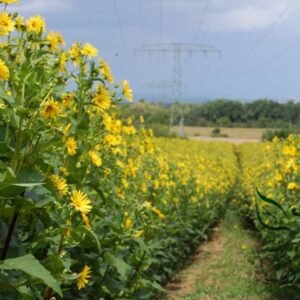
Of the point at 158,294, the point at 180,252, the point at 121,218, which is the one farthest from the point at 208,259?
the point at 121,218

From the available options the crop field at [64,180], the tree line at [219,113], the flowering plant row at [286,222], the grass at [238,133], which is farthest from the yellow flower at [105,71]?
the grass at [238,133]

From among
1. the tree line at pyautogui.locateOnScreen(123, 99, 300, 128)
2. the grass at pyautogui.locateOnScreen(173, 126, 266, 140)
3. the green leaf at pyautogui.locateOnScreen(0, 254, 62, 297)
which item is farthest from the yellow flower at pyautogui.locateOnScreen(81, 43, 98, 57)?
the grass at pyautogui.locateOnScreen(173, 126, 266, 140)

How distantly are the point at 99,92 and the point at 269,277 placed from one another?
4.37 metres

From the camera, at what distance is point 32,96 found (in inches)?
77.0

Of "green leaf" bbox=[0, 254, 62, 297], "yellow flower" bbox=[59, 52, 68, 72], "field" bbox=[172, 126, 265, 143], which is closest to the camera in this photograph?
"green leaf" bbox=[0, 254, 62, 297]

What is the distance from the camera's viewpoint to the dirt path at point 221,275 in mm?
6293

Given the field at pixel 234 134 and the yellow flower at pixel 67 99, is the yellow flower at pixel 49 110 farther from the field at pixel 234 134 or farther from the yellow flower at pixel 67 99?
the field at pixel 234 134

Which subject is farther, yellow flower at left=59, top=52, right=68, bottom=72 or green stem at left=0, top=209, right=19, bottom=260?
yellow flower at left=59, top=52, right=68, bottom=72

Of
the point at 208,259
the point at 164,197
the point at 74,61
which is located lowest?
the point at 208,259

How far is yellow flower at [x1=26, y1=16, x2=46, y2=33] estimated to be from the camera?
96.3 inches

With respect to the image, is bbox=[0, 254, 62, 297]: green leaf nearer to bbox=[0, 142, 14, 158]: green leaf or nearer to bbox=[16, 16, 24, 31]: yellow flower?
bbox=[0, 142, 14, 158]: green leaf

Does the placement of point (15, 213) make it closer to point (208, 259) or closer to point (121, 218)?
point (121, 218)

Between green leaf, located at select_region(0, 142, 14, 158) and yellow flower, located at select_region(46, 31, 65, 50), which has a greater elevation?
yellow flower, located at select_region(46, 31, 65, 50)

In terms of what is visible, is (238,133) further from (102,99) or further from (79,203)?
(79,203)
